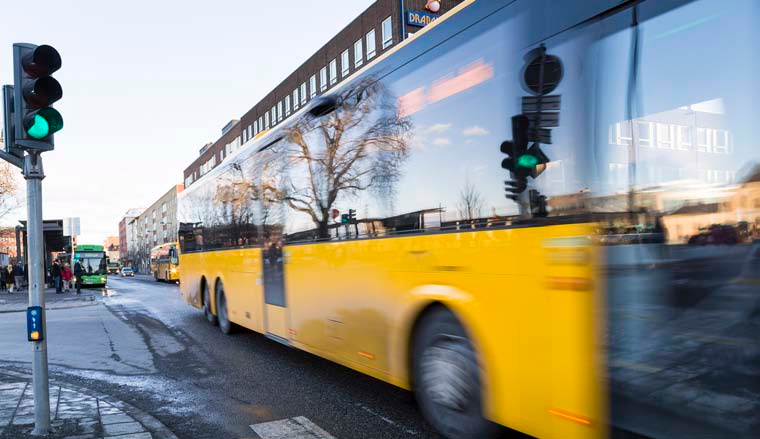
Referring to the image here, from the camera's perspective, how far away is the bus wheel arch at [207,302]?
11984 millimetres

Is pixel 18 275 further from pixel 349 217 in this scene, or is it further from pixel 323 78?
pixel 349 217

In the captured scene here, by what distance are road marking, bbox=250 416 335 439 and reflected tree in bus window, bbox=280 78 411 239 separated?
195 centimetres

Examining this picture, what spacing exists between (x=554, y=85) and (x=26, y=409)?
5.67 m

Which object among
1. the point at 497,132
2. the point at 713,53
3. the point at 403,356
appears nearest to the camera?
the point at 713,53

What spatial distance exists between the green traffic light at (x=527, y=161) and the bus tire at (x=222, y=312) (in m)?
8.11

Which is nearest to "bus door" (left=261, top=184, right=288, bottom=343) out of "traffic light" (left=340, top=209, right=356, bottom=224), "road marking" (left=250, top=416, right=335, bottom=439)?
"traffic light" (left=340, top=209, right=356, bottom=224)

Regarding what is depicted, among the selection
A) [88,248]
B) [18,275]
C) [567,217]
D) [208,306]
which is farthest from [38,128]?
[88,248]

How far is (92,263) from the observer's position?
143ft

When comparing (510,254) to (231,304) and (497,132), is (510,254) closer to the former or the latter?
(497,132)

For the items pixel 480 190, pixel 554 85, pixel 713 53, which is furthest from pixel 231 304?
pixel 713 53

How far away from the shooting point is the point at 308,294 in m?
6.69

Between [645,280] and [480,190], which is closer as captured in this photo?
[645,280]

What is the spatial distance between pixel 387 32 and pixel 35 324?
110 ft

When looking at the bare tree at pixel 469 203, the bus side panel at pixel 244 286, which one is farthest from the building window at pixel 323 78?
the bare tree at pixel 469 203
